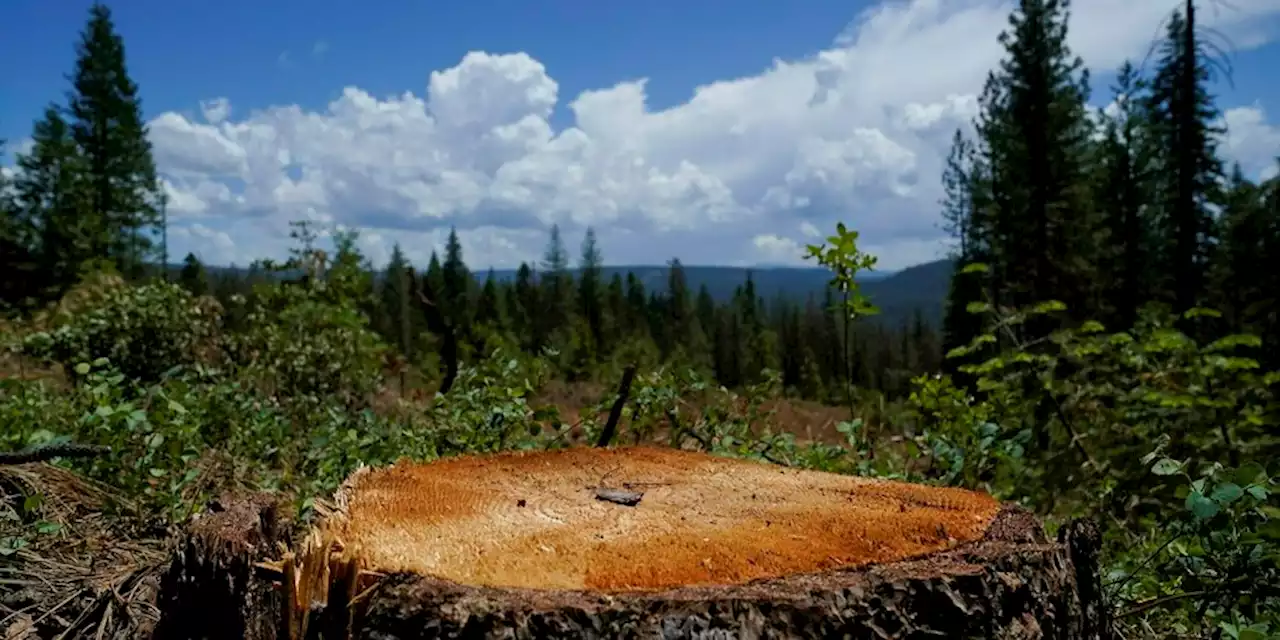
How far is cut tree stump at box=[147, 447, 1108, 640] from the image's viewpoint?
1.65 meters

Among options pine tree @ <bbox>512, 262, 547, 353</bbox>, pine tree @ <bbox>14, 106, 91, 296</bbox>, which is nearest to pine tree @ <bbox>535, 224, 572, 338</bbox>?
pine tree @ <bbox>512, 262, 547, 353</bbox>

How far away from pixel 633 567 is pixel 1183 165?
1403cm

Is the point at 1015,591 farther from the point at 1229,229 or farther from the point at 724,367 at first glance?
the point at 724,367

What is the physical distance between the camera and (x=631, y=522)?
218 cm

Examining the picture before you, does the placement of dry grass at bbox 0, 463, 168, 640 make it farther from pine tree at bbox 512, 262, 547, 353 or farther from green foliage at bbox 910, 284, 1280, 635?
pine tree at bbox 512, 262, 547, 353

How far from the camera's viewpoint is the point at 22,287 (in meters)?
21.8

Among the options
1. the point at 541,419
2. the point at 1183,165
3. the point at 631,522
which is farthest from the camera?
the point at 1183,165

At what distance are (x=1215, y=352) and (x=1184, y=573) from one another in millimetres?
3385

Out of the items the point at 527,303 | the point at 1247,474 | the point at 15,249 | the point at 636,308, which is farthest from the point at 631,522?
the point at 636,308

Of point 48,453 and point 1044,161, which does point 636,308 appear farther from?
point 48,453

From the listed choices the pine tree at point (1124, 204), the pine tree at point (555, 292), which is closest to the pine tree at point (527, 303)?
the pine tree at point (555, 292)

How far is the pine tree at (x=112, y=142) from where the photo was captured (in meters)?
27.2

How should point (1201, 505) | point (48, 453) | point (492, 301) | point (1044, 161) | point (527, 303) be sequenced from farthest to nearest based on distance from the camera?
point (527, 303) < point (492, 301) < point (1044, 161) < point (48, 453) < point (1201, 505)

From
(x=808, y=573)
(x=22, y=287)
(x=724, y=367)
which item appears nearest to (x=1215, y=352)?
(x=808, y=573)
